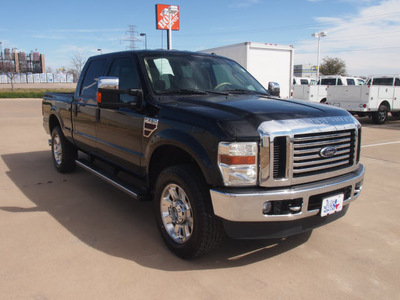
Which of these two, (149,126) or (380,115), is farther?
(380,115)

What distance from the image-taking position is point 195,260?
3.29 metres

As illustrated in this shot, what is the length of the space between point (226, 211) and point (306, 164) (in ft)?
2.57

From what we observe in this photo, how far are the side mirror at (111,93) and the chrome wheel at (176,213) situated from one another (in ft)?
3.26

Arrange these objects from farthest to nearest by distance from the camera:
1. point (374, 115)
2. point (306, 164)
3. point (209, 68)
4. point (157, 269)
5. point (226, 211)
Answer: point (374, 115) → point (209, 68) → point (157, 269) → point (306, 164) → point (226, 211)

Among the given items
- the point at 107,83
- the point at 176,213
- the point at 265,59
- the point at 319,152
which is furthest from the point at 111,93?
the point at 265,59

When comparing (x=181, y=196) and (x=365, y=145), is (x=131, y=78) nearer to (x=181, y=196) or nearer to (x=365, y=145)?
(x=181, y=196)

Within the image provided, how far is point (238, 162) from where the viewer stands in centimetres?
277

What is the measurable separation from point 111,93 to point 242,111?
53.4 inches

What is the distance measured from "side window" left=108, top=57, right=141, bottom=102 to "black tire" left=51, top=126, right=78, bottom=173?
1979 millimetres

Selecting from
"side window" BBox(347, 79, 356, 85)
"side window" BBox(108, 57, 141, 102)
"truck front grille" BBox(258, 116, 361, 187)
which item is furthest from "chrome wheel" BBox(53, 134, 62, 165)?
"side window" BBox(347, 79, 356, 85)

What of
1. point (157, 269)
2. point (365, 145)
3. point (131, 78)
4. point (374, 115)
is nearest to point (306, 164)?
point (157, 269)

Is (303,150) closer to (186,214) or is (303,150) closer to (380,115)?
(186,214)

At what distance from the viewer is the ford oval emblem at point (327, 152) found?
3049 mm

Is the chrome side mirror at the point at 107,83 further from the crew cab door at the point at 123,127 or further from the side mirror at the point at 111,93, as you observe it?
the crew cab door at the point at 123,127
